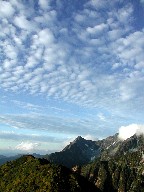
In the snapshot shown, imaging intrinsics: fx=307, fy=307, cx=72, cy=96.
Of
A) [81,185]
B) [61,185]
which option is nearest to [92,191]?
[81,185]

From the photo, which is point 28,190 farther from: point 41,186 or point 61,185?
point 61,185

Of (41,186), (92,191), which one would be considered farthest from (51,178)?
(92,191)

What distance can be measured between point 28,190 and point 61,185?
21.9m

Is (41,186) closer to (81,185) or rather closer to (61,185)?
(61,185)

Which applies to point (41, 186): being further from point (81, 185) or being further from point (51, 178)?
point (81, 185)

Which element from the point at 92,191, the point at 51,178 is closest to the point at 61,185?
the point at 51,178

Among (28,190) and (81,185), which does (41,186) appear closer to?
(28,190)

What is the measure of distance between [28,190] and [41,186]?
28.7 feet

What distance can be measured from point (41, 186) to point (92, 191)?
3326 cm

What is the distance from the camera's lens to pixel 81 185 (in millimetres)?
196875

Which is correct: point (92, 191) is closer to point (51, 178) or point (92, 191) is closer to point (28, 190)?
point (51, 178)

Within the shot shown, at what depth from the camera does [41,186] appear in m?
196

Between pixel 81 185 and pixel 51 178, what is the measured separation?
1991 cm

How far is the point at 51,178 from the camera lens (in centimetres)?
19912
